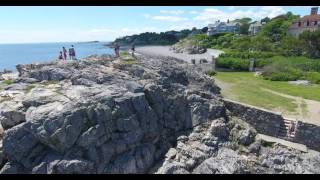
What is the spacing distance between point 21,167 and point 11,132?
1.36m

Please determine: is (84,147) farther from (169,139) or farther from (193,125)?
(193,125)

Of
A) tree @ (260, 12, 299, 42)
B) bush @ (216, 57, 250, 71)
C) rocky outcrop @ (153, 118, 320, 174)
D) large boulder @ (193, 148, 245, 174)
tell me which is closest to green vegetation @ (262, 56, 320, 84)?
bush @ (216, 57, 250, 71)

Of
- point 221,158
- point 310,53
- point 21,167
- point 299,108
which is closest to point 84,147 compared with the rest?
point 21,167

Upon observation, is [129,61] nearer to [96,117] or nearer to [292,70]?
[96,117]

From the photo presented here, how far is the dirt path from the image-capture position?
16.1 m

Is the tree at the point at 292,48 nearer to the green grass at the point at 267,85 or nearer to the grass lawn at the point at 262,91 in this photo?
the green grass at the point at 267,85

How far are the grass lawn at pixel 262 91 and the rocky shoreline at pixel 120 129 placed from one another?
2.20 meters

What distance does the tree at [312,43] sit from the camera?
120ft

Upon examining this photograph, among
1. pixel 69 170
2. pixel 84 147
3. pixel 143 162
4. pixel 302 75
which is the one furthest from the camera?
pixel 302 75

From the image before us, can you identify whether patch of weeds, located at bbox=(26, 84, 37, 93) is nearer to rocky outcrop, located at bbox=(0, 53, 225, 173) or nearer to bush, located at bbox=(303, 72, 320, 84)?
rocky outcrop, located at bbox=(0, 53, 225, 173)

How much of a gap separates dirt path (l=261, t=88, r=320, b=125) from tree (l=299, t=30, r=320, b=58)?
19.5 meters

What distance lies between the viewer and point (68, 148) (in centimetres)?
1308

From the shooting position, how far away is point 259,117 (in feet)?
56.5

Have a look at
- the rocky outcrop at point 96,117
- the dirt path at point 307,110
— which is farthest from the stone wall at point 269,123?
the rocky outcrop at point 96,117
